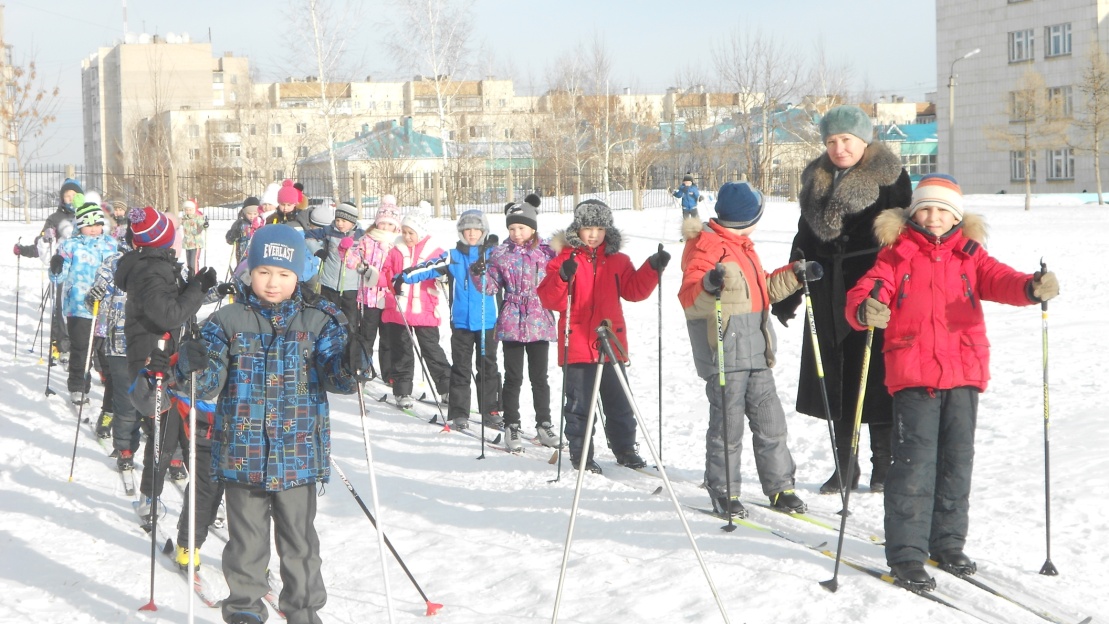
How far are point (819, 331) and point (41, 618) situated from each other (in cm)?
417

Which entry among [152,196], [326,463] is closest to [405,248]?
[326,463]

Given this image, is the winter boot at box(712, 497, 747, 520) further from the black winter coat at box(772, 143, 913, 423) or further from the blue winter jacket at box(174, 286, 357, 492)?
the blue winter jacket at box(174, 286, 357, 492)

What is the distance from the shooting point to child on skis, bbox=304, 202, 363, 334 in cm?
1033

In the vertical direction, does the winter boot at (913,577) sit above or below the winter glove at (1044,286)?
below

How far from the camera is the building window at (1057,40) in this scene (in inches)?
1922

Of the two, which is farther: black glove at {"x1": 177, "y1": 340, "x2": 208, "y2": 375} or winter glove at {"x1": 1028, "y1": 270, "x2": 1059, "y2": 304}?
winter glove at {"x1": 1028, "y1": 270, "x2": 1059, "y2": 304}

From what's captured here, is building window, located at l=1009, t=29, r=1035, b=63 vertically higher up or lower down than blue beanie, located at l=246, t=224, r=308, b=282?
higher up

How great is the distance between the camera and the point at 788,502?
223 inches

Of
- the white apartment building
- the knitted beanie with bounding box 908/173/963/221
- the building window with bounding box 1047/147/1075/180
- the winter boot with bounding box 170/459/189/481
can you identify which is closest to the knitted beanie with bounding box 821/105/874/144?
the knitted beanie with bounding box 908/173/963/221

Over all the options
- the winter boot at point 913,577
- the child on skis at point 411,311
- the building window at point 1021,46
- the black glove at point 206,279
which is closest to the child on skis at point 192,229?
the child on skis at point 411,311

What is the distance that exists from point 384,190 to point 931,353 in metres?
33.2

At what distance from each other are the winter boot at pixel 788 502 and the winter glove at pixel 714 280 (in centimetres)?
124

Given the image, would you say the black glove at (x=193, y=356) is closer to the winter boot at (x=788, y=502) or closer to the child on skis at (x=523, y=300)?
the winter boot at (x=788, y=502)

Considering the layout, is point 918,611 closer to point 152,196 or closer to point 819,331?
point 819,331
